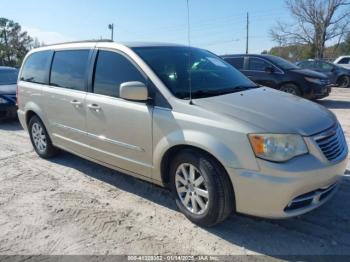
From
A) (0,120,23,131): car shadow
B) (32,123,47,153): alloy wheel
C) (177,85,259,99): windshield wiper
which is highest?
(177,85,259,99): windshield wiper

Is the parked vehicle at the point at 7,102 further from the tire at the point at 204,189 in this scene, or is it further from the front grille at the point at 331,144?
the front grille at the point at 331,144

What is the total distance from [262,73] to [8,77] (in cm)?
753

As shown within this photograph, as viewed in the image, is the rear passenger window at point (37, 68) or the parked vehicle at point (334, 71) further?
the parked vehicle at point (334, 71)

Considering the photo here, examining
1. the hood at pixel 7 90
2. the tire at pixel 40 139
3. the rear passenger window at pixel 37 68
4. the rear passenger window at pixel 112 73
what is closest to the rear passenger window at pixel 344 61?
the hood at pixel 7 90

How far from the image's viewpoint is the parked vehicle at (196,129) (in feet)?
9.99

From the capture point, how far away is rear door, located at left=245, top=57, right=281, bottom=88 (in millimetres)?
11094

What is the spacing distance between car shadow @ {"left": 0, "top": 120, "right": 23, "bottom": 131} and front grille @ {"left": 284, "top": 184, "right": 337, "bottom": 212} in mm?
7102

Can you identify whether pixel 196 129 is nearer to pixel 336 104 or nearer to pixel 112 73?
pixel 112 73

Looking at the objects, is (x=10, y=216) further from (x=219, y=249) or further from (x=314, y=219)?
(x=314, y=219)

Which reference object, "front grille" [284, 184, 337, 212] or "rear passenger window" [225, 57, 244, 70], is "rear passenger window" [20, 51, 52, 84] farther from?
"rear passenger window" [225, 57, 244, 70]

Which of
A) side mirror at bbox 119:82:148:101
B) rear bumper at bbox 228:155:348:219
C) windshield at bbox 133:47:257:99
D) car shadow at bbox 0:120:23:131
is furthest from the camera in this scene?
car shadow at bbox 0:120:23:131

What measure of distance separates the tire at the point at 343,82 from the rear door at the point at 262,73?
768 cm

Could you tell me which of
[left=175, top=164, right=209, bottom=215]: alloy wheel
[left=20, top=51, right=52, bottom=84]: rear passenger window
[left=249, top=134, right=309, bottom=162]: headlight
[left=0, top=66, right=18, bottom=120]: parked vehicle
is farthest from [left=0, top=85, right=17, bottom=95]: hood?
[left=249, top=134, right=309, bottom=162]: headlight

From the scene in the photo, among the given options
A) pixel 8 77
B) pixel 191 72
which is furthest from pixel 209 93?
pixel 8 77
